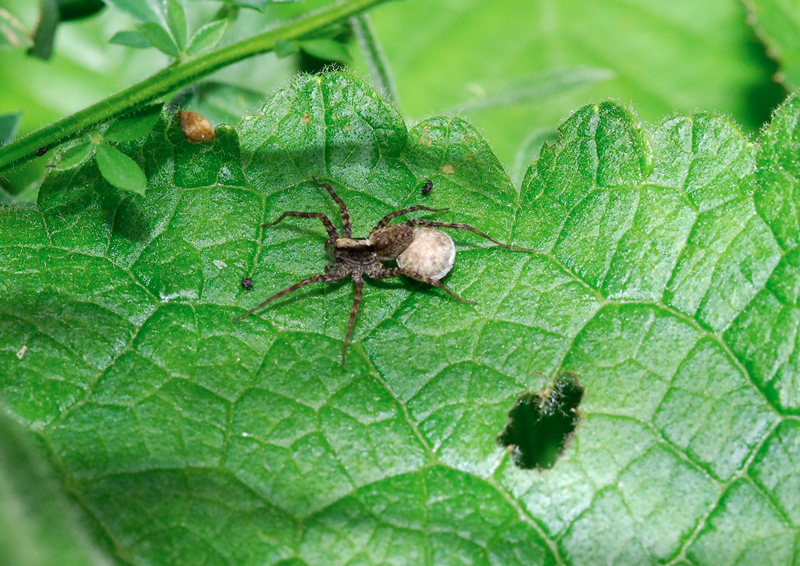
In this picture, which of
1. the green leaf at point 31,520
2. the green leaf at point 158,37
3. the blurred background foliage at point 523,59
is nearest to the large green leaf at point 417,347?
the green leaf at point 158,37

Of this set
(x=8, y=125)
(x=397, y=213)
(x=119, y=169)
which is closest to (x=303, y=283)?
(x=397, y=213)

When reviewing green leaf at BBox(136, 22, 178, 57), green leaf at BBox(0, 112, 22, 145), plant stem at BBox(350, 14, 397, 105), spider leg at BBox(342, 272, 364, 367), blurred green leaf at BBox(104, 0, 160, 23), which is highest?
plant stem at BBox(350, 14, 397, 105)

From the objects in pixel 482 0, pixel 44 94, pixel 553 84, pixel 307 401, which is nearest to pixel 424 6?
pixel 482 0

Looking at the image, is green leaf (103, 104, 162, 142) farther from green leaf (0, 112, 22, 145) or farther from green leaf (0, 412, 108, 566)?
green leaf (0, 412, 108, 566)

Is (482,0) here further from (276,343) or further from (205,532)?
(205,532)

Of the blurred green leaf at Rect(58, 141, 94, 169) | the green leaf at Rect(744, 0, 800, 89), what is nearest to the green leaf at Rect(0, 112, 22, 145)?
the blurred green leaf at Rect(58, 141, 94, 169)

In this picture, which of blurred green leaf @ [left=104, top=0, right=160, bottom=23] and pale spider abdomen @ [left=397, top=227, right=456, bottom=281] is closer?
blurred green leaf @ [left=104, top=0, right=160, bottom=23]

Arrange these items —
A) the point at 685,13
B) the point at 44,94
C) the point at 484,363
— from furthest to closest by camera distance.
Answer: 1. the point at 685,13
2. the point at 44,94
3. the point at 484,363
